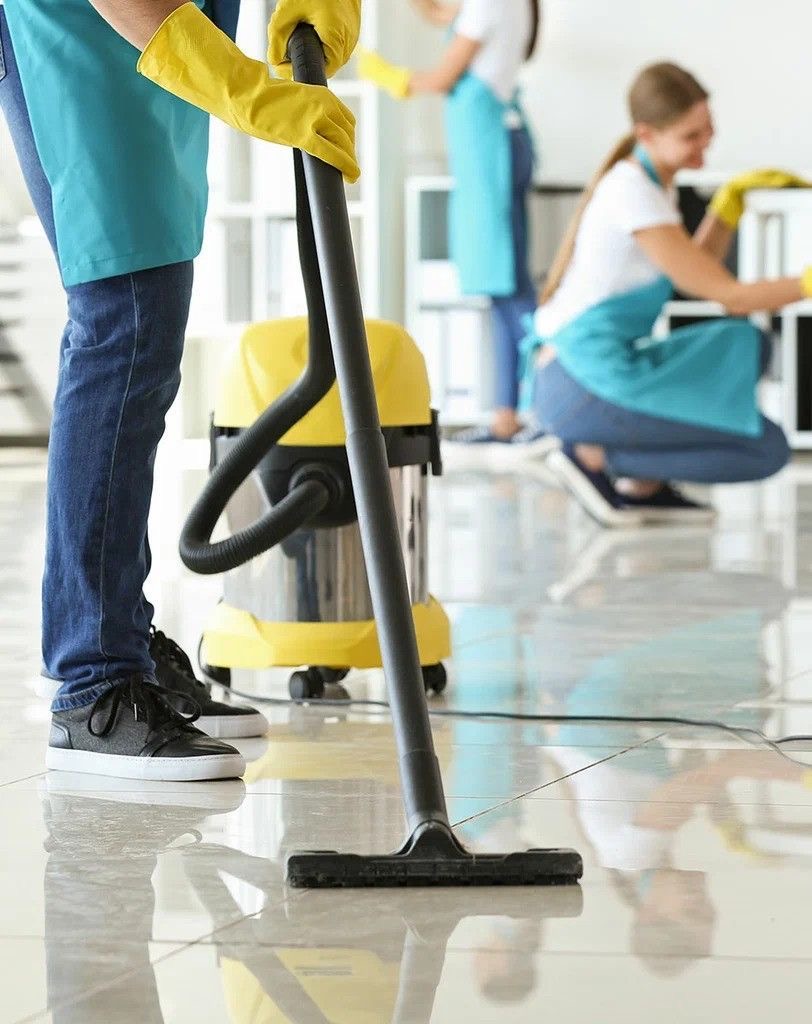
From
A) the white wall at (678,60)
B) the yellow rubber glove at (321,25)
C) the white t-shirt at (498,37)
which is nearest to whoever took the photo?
the yellow rubber glove at (321,25)

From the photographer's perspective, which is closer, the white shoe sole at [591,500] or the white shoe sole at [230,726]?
the white shoe sole at [230,726]

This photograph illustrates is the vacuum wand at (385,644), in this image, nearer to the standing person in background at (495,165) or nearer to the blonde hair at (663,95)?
the blonde hair at (663,95)

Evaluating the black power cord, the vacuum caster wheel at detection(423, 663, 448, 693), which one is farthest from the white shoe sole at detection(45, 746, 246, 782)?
the vacuum caster wheel at detection(423, 663, 448, 693)

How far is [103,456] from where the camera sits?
1557 millimetres

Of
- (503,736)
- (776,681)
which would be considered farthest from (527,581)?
(503,736)

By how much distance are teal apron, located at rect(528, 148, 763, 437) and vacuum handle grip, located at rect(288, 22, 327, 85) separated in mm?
2427

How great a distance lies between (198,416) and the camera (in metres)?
5.25

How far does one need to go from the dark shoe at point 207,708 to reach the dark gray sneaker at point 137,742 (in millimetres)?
132

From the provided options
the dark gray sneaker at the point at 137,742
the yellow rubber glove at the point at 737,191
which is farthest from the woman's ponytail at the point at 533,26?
the dark gray sneaker at the point at 137,742

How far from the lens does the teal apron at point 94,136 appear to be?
4.98 feet

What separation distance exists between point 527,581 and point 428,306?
3333mm

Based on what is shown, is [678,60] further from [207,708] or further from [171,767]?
[171,767]

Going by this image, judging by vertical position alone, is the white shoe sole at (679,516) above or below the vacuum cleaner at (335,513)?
below

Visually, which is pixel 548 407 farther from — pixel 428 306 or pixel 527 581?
pixel 428 306
